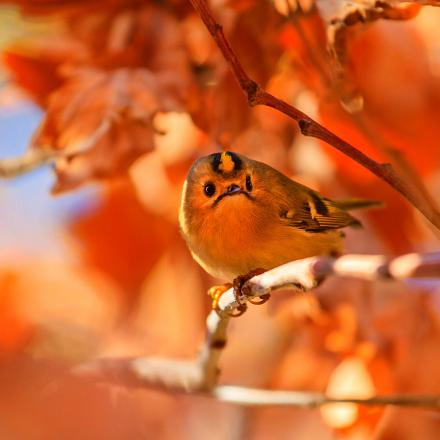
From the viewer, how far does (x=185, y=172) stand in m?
0.92

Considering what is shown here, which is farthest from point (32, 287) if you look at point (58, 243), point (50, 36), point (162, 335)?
point (50, 36)

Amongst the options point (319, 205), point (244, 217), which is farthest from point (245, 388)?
point (319, 205)

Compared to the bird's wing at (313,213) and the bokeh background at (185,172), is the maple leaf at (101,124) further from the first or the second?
the bird's wing at (313,213)

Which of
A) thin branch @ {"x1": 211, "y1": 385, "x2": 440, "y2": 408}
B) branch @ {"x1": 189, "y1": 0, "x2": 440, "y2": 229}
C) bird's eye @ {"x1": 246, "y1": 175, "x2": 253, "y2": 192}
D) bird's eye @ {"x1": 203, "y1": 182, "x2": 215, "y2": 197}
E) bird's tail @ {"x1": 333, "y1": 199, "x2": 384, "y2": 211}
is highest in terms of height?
bird's tail @ {"x1": 333, "y1": 199, "x2": 384, "y2": 211}

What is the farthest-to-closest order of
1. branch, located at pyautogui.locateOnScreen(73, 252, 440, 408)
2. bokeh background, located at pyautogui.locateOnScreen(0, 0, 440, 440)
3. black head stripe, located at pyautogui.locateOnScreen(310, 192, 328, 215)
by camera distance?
black head stripe, located at pyautogui.locateOnScreen(310, 192, 328, 215)
bokeh background, located at pyautogui.locateOnScreen(0, 0, 440, 440)
branch, located at pyautogui.locateOnScreen(73, 252, 440, 408)

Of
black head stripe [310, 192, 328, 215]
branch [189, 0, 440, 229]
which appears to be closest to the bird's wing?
black head stripe [310, 192, 328, 215]

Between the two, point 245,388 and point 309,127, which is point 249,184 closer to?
point 245,388

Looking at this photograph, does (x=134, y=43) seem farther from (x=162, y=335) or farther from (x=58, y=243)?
(x=162, y=335)

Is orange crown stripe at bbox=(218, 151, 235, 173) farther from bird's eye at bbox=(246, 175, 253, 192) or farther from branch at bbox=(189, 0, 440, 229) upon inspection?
branch at bbox=(189, 0, 440, 229)

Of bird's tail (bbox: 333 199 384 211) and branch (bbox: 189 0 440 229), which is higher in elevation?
bird's tail (bbox: 333 199 384 211)

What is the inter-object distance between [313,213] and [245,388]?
0.94ft

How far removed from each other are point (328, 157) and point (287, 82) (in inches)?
4.3

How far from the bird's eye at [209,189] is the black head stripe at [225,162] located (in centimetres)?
2

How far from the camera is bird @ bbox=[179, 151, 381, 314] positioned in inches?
31.5
